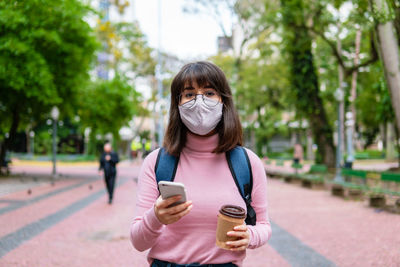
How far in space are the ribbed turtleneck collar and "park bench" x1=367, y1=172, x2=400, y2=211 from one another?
29.4 feet

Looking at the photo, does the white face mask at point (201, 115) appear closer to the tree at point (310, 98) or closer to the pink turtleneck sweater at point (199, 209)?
the pink turtleneck sweater at point (199, 209)

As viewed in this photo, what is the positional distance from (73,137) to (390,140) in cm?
3638

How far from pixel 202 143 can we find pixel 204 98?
21 centimetres

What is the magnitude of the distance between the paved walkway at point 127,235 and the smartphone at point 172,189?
4284 millimetres

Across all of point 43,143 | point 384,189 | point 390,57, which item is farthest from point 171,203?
point 43,143

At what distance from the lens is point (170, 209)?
1674 millimetres

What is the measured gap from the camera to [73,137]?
5488 cm

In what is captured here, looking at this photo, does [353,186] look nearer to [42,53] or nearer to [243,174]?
[243,174]

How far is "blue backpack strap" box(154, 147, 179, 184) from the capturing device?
1.96 m

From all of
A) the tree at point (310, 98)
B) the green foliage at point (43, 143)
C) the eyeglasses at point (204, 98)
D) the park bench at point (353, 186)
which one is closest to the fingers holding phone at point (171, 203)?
the eyeglasses at point (204, 98)

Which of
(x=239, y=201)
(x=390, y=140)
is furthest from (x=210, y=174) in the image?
(x=390, y=140)

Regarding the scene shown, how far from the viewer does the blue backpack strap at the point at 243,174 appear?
6.45ft

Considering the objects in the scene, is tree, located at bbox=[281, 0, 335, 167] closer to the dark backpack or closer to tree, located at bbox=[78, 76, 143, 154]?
tree, located at bbox=[78, 76, 143, 154]

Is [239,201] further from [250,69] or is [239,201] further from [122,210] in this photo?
[250,69]
